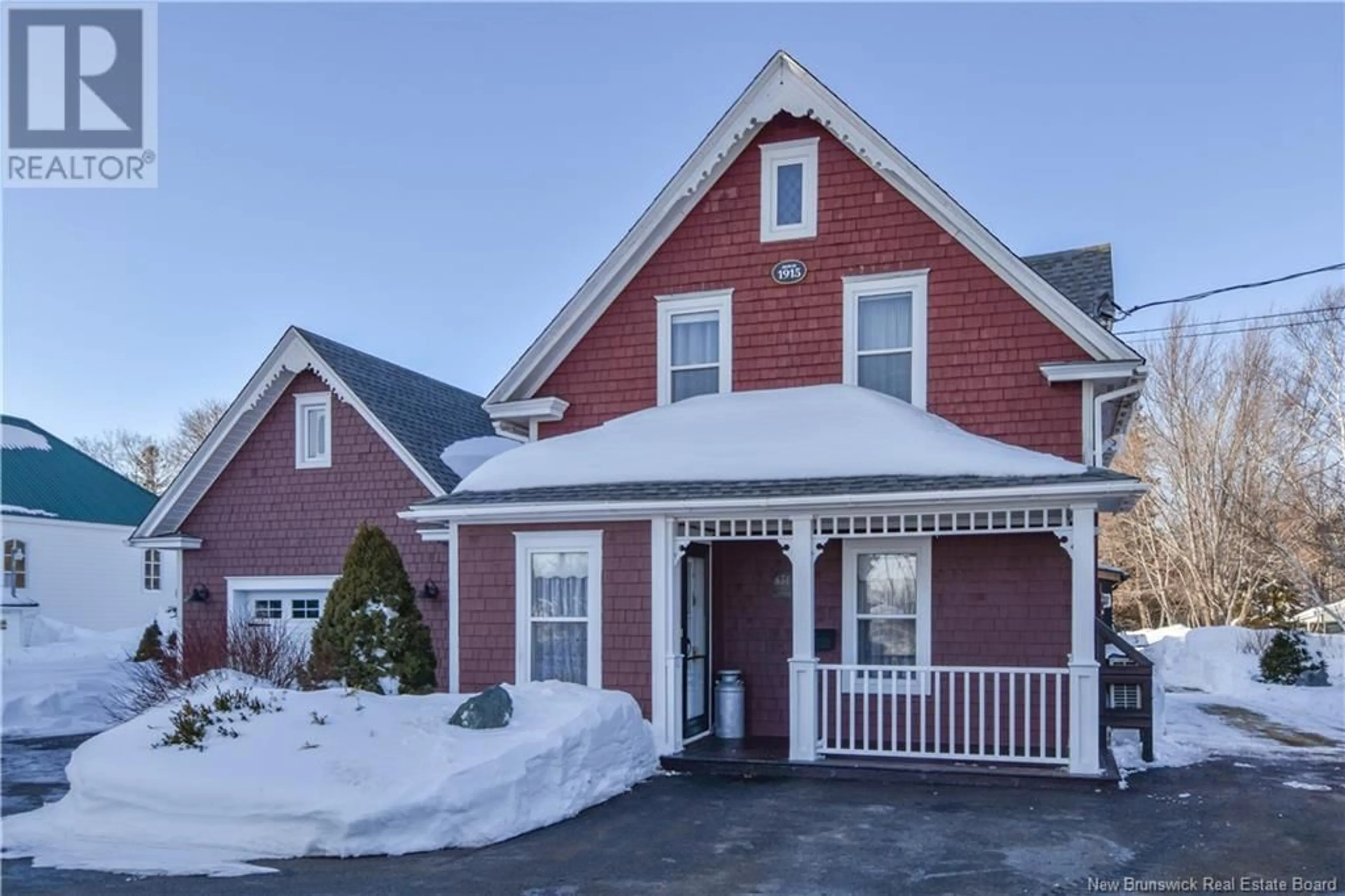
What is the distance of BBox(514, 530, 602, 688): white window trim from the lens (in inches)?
454

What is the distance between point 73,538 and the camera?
1112 inches

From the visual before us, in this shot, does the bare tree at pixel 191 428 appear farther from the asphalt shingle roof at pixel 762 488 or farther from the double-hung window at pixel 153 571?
the asphalt shingle roof at pixel 762 488

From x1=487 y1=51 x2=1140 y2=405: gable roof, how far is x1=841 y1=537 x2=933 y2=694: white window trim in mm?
2839

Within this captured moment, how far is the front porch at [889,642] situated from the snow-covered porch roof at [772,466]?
338 millimetres

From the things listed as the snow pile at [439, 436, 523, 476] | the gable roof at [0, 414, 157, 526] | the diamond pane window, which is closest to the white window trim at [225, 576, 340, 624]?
the snow pile at [439, 436, 523, 476]

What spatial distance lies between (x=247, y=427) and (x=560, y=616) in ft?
27.3

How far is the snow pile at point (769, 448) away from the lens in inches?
426

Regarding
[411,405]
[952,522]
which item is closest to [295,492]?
[411,405]

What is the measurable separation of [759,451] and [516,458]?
300cm

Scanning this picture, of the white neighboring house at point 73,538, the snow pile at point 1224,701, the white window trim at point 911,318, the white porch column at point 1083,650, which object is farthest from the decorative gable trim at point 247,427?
the snow pile at point 1224,701

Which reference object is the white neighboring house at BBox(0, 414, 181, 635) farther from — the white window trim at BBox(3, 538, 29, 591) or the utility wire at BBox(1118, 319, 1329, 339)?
the utility wire at BBox(1118, 319, 1329, 339)

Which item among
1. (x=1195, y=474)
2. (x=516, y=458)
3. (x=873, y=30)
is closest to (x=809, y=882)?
(x=516, y=458)

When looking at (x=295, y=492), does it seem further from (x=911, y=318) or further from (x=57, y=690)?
(x=911, y=318)

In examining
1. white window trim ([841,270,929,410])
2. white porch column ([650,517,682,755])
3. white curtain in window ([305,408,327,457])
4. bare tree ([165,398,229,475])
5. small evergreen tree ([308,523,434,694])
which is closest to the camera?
white porch column ([650,517,682,755])
